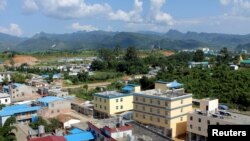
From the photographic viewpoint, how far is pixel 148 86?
53.6 meters

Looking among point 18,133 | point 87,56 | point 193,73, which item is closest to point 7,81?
point 18,133

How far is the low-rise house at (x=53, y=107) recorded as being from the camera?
38750mm

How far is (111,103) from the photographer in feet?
121

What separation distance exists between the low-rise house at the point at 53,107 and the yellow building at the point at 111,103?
392 cm

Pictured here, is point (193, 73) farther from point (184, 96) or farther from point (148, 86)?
point (184, 96)

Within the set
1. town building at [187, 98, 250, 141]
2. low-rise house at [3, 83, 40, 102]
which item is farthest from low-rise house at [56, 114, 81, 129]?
low-rise house at [3, 83, 40, 102]

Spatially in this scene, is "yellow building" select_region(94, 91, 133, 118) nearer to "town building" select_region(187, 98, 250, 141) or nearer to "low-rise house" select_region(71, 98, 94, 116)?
"low-rise house" select_region(71, 98, 94, 116)

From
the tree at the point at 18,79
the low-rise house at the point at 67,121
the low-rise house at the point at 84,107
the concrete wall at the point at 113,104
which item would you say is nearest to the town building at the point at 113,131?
the low-rise house at the point at 67,121

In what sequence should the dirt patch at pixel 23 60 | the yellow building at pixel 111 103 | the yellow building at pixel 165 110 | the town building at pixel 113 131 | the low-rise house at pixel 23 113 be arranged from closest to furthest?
the town building at pixel 113 131
the yellow building at pixel 165 110
the low-rise house at pixel 23 113
the yellow building at pixel 111 103
the dirt patch at pixel 23 60

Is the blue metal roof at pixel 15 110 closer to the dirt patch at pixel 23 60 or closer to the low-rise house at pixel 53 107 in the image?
the low-rise house at pixel 53 107

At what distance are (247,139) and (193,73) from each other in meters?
45.5

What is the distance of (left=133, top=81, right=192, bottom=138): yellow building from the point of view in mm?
30422

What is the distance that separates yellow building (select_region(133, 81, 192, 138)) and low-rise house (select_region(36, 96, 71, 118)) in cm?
1090

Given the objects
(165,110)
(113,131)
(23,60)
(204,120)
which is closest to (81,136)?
(113,131)
